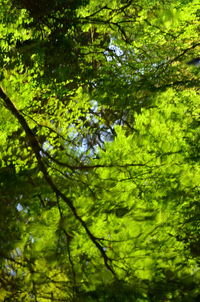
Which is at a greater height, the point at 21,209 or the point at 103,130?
the point at 103,130

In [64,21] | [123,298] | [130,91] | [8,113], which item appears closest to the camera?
[123,298]

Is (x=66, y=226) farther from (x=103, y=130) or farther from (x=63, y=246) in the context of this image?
(x=103, y=130)

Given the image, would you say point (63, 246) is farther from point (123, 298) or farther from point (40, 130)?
point (40, 130)

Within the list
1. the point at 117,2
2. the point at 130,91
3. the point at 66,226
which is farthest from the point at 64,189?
the point at 117,2

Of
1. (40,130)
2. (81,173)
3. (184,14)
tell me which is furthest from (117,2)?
(81,173)

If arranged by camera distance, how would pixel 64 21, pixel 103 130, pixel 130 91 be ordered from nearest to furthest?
pixel 64 21, pixel 130 91, pixel 103 130

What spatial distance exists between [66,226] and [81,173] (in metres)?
0.58

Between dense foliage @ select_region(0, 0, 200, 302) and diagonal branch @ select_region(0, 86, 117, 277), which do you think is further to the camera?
diagonal branch @ select_region(0, 86, 117, 277)

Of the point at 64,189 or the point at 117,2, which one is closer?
the point at 64,189

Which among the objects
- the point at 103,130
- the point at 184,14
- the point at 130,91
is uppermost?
the point at 103,130

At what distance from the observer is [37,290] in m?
2.30

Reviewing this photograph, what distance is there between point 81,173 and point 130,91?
1.31 m

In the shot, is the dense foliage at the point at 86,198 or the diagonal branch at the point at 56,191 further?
the diagonal branch at the point at 56,191

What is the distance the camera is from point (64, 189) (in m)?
2.97
